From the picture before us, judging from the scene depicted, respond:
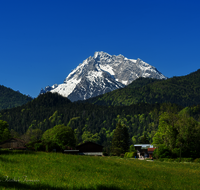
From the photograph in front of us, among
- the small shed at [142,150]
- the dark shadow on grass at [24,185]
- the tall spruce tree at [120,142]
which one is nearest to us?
the dark shadow on grass at [24,185]

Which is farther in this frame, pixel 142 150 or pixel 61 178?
pixel 142 150

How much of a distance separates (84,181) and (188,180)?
14.8 m

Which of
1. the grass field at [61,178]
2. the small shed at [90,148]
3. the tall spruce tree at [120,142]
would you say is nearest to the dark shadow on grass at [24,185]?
the grass field at [61,178]

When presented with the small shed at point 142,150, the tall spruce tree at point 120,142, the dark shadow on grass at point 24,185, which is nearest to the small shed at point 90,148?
the tall spruce tree at point 120,142

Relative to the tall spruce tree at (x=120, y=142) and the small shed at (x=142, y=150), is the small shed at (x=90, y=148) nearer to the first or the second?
the tall spruce tree at (x=120, y=142)

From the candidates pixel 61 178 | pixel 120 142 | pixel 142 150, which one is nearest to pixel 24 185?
pixel 61 178

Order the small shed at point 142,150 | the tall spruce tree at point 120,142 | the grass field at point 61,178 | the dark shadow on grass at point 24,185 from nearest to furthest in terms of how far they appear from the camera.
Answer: the dark shadow on grass at point 24,185 → the grass field at point 61,178 → the tall spruce tree at point 120,142 → the small shed at point 142,150

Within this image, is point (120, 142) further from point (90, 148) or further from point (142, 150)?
point (142, 150)

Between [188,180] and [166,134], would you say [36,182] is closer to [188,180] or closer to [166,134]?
[188,180]

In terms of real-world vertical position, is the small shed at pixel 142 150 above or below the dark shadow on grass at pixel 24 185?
below

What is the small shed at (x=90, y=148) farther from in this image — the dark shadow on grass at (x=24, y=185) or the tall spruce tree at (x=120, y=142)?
the dark shadow on grass at (x=24, y=185)

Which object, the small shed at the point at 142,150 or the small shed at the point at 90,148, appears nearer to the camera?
the small shed at the point at 90,148

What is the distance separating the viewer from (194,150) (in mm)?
78938

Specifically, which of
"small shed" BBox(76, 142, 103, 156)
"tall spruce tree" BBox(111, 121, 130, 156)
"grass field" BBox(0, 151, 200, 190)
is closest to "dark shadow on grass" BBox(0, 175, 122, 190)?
"grass field" BBox(0, 151, 200, 190)
